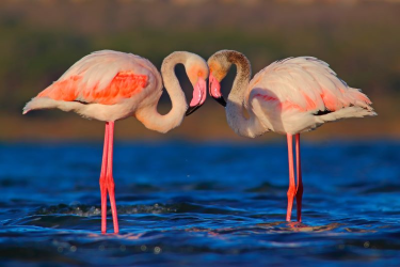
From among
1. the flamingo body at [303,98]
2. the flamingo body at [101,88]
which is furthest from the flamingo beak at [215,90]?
the flamingo body at [101,88]

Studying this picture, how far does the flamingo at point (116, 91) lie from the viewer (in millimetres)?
8312

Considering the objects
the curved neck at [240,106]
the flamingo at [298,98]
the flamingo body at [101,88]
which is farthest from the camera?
the curved neck at [240,106]

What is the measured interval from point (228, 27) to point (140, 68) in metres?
75.9

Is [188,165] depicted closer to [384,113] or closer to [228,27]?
[384,113]

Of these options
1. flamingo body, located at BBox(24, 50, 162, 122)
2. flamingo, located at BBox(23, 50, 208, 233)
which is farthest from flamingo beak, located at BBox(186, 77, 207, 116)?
flamingo body, located at BBox(24, 50, 162, 122)

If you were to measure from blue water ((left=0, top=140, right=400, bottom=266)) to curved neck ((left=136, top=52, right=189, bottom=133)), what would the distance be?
1277 mm

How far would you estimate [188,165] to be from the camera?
2252 cm

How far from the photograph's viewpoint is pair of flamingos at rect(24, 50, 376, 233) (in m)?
8.35

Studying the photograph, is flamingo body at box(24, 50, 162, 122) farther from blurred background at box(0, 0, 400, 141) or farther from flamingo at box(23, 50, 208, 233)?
blurred background at box(0, 0, 400, 141)

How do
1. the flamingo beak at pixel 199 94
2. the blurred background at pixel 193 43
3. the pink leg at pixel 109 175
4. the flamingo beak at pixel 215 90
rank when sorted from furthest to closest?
the blurred background at pixel 193 43
the flamingo beak at pixel 215 90
the flamingo beak at pixel 199 94
the pink leg at pixel 109 175

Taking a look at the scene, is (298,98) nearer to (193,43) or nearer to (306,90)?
(306,90)

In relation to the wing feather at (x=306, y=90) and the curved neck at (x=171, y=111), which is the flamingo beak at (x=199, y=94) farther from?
the wing feather at (x=306, y=90)

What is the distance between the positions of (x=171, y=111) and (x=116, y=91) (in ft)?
2.45

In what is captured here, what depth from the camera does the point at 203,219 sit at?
9.86m
